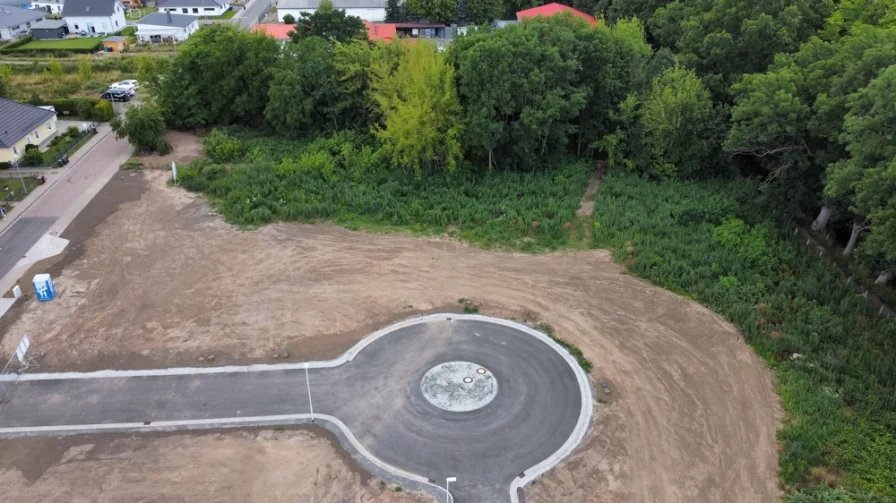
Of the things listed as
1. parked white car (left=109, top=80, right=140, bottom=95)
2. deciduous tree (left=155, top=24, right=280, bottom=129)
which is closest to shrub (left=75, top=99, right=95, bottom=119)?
parked white car (left=109, top=80, right=140, bottom=95)

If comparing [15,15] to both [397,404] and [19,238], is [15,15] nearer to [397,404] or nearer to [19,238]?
[19,238]

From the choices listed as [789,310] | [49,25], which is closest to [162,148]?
[789,310]

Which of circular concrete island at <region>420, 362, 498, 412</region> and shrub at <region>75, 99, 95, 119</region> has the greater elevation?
shrub at <region>75, 99, 95, 119</region>

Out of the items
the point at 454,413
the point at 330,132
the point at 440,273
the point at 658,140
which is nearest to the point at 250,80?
the point at 330,132

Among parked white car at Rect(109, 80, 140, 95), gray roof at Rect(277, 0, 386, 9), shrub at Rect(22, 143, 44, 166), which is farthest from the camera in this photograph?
gray roof at Rect(277, 0, 386, 9)

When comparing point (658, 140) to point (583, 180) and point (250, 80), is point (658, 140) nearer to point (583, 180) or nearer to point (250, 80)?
point (583, 180)

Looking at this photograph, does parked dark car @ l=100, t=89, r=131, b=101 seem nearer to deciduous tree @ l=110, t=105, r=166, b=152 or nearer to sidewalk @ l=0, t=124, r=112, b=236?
sidewalk @ l=0, t=124, r=112, b=236
